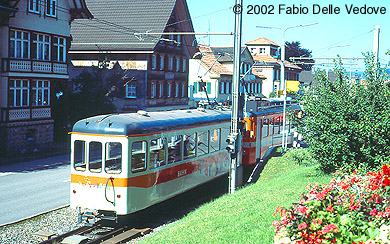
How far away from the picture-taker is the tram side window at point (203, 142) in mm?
16781

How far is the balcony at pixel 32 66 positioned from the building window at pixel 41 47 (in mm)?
449

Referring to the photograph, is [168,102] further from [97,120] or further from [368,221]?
[368,221]

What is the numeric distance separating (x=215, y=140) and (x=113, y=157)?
639 cm

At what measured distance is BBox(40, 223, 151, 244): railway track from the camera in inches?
454

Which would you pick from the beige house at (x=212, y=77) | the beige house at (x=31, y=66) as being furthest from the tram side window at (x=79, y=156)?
the beige house at (x=212, y=77)

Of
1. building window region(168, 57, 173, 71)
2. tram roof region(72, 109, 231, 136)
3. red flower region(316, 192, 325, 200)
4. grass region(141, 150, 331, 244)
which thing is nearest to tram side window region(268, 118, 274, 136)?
tram roof region(72, 109, 231, 136)

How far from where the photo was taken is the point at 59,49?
3225 cm

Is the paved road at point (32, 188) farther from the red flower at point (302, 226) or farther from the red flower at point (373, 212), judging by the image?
the red flower at point (373, 212)

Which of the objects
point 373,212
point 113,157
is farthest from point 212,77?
point 373,212

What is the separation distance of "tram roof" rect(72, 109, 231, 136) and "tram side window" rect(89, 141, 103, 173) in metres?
0.31

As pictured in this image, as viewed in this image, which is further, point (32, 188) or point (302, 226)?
point (32, 188)

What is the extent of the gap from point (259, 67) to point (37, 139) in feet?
162

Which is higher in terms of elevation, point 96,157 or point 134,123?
point 134,123

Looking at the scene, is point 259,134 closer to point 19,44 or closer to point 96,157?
point 96,157
